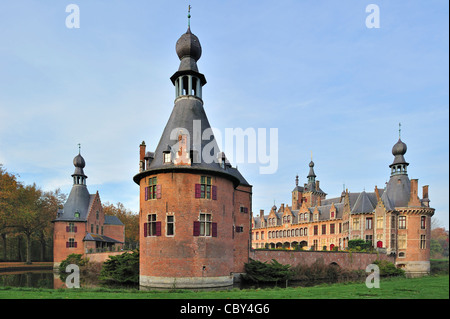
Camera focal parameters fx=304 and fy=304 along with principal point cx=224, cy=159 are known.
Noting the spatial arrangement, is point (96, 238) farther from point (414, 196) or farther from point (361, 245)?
point (414, 196)

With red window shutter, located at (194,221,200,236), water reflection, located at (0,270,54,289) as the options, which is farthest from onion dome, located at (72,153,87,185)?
red window shutter, located at (194,221,200,236)

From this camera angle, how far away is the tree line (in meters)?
44.9

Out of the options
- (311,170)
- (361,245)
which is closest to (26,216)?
(361,245)

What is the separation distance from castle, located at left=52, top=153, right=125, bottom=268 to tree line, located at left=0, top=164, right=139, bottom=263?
4.59 meters

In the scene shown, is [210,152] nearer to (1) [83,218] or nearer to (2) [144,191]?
(2) [144,191]

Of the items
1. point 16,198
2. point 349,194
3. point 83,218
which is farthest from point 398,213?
point 16,198

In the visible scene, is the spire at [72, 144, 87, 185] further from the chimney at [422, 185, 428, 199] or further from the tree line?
the chimney at [422, 185, 428, 199]

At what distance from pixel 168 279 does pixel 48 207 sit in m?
43.9

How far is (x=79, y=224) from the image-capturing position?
4672 centimetres

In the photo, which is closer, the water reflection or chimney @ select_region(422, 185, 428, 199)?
the water reflection

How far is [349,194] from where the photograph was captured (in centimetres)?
4850

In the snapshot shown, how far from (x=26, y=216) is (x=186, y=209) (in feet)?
119
